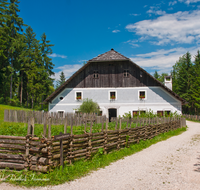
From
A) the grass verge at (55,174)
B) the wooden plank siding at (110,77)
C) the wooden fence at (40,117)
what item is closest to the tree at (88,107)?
the wooden fence at (40,117)

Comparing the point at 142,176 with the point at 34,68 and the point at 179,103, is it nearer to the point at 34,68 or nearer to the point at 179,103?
the point at 179,103

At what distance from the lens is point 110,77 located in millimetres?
25141

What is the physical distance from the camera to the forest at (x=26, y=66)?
3681 cm

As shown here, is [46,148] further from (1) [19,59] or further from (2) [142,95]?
(1) [19,59]

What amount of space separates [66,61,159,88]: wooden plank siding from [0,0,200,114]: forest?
53.9 feet

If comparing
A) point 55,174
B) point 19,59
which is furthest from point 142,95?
point 19,59

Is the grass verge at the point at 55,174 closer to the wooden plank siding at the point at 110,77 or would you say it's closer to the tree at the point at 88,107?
the tree at the point at 88,107

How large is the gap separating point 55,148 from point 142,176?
121 inches

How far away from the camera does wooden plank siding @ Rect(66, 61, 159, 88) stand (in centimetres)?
2456

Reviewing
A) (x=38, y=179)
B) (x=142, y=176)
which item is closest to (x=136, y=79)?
(x=142, y=176)

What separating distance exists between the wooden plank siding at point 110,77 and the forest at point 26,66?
16429 millimetres

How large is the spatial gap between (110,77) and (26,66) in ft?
96.9

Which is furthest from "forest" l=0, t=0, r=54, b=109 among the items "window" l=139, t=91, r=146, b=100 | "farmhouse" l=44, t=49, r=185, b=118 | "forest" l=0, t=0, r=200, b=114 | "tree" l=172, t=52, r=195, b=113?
"tree" l=172, t=52, r=195, b=113

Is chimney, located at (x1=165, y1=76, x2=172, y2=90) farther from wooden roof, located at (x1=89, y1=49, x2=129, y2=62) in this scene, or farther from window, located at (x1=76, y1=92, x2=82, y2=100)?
window, located at (x1=76, y1=92, x2=82, y2=100)
